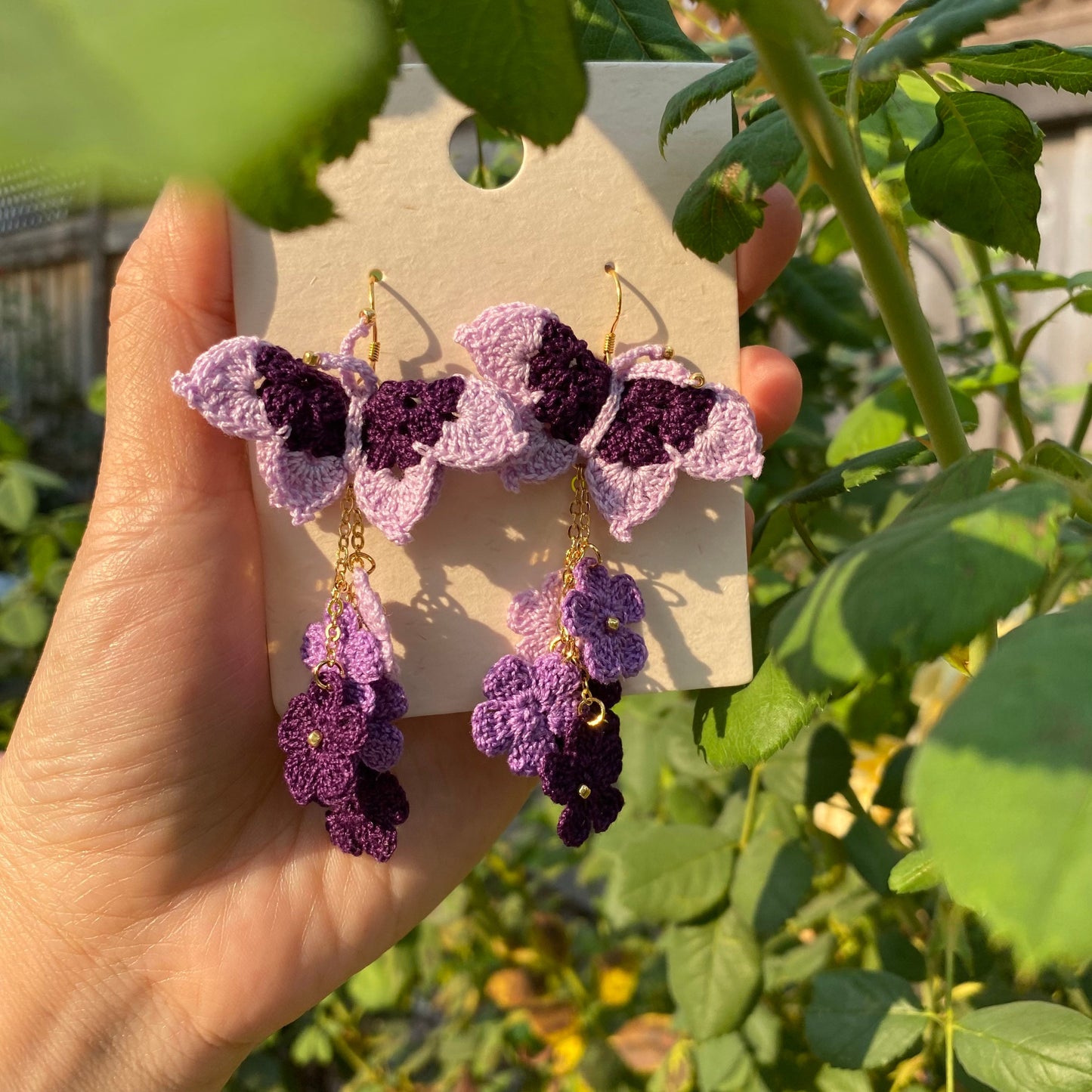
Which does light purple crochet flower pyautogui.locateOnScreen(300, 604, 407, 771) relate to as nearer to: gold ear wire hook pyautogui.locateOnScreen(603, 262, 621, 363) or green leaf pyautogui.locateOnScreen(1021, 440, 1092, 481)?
gold ear wire hook pyautogui.locateOnScreen(603, 262, 621, 363)

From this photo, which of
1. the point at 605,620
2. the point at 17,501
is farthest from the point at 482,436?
the point at 17,501

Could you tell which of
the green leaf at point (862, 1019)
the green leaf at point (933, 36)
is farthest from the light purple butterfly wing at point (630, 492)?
the green leaf at point (862, 1019)

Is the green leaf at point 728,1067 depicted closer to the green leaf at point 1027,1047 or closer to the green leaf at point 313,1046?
the green leaf at point 1027,1047

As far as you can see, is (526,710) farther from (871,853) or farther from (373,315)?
(871,853)

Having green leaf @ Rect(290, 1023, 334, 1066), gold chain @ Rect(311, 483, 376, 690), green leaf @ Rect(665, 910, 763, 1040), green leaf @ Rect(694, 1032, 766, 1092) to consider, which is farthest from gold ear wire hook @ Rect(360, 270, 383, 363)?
green leaf @ Rect(290, 1023, 334, 1066)

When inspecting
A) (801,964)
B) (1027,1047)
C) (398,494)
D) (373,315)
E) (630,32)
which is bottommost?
(801,964)
